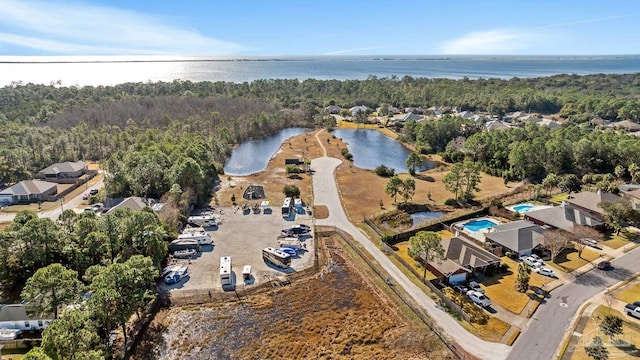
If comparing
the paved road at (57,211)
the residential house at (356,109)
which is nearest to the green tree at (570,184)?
the paved road at (57,211)

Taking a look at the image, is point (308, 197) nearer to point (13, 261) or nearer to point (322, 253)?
point (322, 253)

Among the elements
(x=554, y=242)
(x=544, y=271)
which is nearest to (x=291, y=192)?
(x=544, y=271)

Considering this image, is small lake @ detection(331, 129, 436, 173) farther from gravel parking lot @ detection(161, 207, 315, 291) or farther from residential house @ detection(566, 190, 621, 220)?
gravel parking lot @ detection(161, 207, 315, 291)

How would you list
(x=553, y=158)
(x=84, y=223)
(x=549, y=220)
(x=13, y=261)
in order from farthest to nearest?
(x=553, y=158), (x=549, y=220), (x=84, y=223), (x=13, y=261)

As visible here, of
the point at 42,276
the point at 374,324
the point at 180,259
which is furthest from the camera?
the point at 180,259

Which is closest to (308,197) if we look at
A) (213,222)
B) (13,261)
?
(213,222)

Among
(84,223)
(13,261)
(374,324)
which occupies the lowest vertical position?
(374,324)

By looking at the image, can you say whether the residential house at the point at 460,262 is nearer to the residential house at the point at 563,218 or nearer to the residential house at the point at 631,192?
the residential house at the point at 563,218

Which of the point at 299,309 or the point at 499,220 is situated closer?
the point at 299,309
